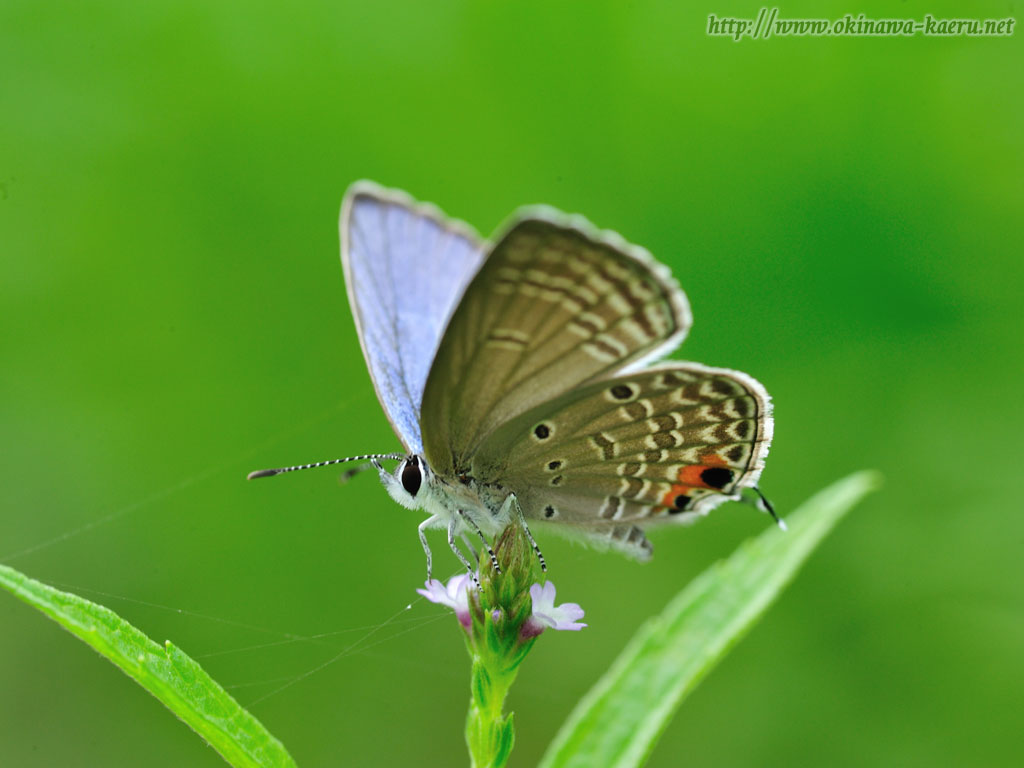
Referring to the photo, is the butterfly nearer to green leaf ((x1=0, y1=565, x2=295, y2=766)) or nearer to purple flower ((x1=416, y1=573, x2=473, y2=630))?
purple flower ((x1=416, y1=573, x2=473, y2=630))

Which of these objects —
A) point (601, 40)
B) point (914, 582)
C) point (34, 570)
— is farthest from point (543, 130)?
point (34, 570)

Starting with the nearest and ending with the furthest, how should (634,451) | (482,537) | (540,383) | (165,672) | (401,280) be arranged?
(165,672) < (482,537) < (540,383) < (634,451) < (401,280)

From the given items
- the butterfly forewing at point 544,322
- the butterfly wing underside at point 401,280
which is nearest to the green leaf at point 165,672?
the butterfly forewing at point 544,322

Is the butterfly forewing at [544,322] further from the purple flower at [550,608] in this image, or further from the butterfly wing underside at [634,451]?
the purple flower at [550,608]

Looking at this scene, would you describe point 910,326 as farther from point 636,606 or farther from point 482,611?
point 482,611

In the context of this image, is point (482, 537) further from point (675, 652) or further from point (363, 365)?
point (363, 365)

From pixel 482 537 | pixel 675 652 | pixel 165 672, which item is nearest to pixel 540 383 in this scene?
pixel 482 537

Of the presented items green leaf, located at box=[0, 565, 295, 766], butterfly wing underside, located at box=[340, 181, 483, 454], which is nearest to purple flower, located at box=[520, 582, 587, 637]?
butterfly wing underside, located at box=[340, 181, 483, 454]
